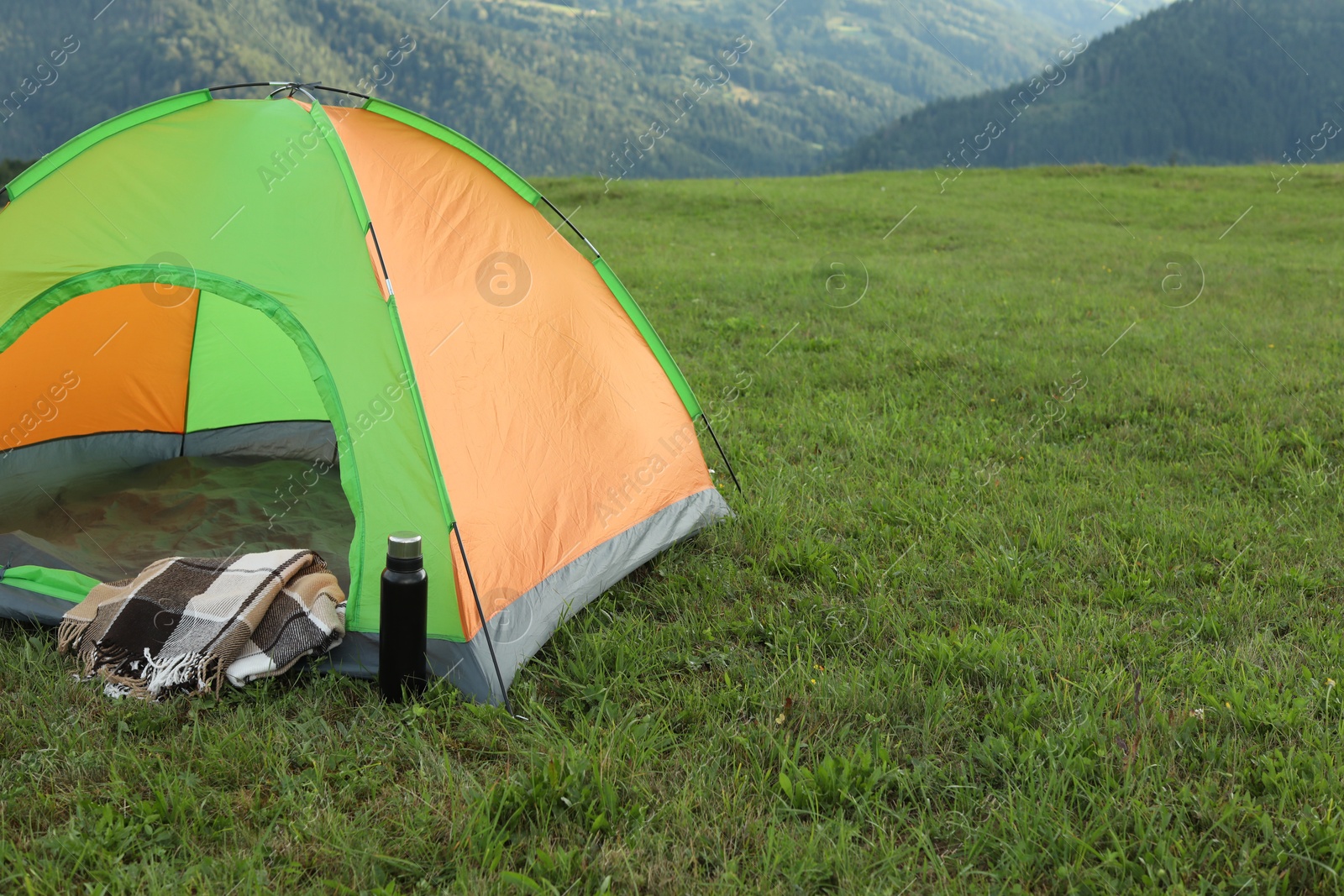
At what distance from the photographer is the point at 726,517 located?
13.6 ft

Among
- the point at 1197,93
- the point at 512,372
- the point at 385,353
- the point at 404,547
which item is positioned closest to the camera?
the point at 404,547

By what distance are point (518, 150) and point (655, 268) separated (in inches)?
4236

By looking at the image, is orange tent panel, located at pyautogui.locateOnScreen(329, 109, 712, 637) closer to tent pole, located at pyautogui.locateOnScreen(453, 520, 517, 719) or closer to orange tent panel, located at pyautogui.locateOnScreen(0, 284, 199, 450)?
tent pole, located at pyautogui.locateOnScreen(453, 520, 517, 719)

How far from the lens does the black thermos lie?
8.64ft

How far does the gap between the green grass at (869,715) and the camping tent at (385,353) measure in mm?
307

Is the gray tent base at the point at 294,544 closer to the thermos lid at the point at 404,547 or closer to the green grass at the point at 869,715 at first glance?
the green grass at the point at 869,715

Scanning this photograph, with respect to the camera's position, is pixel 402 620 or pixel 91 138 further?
pixel 91 138

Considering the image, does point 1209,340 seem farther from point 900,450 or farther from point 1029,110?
point 1029,110

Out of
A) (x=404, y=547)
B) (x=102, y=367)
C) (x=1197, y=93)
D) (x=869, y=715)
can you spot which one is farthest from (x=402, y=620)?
A: (x=1197, y=93)

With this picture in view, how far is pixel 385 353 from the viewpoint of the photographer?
3.10 metres

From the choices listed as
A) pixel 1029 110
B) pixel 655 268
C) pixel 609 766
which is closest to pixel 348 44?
pixel 1029 110

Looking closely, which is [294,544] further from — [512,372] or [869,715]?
[869,715]

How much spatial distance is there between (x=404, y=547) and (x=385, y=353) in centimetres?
81

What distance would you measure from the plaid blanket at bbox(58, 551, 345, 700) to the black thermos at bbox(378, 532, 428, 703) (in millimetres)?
329
